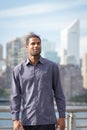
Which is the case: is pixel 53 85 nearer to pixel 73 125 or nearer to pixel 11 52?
pixel 73 125

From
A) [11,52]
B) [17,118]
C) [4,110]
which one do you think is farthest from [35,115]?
[11,52]

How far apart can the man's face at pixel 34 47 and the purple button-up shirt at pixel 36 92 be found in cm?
6

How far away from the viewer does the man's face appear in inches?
97.2

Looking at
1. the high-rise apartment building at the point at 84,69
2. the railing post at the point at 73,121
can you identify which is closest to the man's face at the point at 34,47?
the railing post at the point at 73,121

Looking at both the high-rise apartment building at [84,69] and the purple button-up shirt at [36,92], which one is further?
the high-rise apartment building at [84,69]

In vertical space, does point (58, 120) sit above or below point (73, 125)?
above

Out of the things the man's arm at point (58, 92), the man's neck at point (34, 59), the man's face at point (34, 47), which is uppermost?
the man's face at point (34, 47)

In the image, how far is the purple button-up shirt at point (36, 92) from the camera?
8.05 feet

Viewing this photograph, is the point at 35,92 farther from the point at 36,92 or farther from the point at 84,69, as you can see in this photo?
the point at 84,69

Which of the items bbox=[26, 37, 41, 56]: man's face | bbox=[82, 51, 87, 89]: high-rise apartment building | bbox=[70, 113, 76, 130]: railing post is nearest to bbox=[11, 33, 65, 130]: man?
bbox=[26, 37, 41, 56]: man's face

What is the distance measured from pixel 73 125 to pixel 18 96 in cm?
153

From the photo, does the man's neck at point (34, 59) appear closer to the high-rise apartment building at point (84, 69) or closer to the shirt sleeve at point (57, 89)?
the shirt sleeve at point (57, 89)

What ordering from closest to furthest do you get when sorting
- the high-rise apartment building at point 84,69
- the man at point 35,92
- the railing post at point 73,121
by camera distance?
the man at point 35,92 < the railing post at point 73,121 < the high-rise apartment building at point 84,69

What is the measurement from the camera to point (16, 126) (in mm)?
2420
